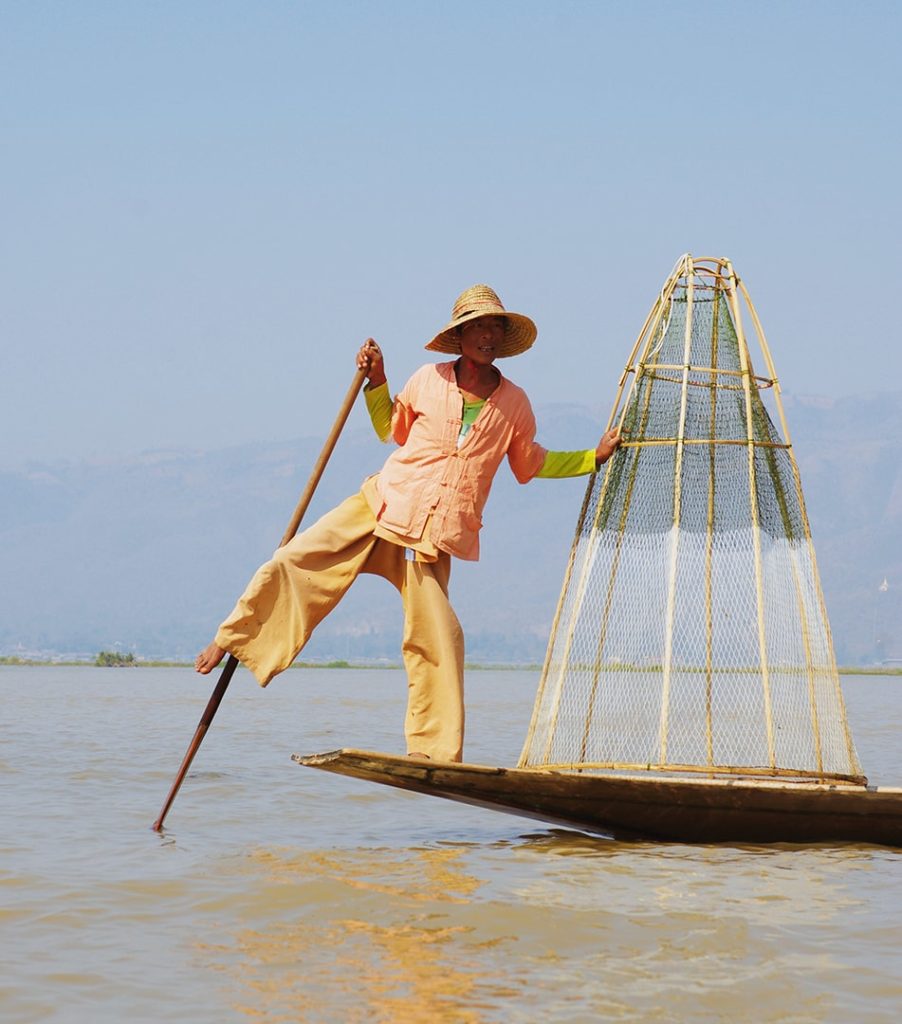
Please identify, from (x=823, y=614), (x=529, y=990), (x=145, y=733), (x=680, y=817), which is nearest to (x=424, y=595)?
(x=680, y=817)

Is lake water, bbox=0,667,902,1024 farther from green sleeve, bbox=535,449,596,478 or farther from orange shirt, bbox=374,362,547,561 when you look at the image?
green sleeve, bbox=535,449,596,478

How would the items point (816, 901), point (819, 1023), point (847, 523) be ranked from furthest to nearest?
point (847, 523)
point (816, 901)
point (819, 1023)

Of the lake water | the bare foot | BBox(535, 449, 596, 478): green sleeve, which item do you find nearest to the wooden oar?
the bare foot

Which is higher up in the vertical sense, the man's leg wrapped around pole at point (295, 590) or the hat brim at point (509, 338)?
the hat brim at point (509, 338)

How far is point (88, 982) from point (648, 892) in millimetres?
2016

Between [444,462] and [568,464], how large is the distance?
59 cm

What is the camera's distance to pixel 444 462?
237 inches

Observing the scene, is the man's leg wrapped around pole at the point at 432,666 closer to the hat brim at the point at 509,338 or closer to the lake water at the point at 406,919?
the lake water at the point at 406,919

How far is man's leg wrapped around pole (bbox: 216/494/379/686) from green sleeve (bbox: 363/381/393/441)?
35 centimetres

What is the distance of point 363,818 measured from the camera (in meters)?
7.37

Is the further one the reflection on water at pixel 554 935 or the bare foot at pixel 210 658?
the bare foot at pixel 210 658

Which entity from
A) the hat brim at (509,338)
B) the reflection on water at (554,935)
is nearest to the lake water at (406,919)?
the reflection on water at (554,935)

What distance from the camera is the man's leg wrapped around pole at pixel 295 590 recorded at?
5996 mm

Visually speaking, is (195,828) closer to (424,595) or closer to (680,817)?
(424,595)
